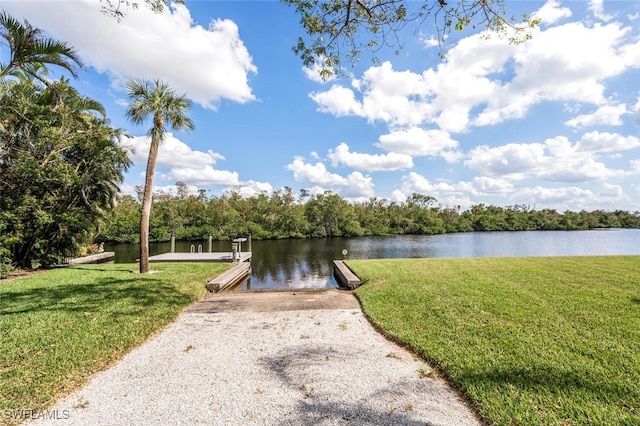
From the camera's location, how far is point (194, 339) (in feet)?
14.3

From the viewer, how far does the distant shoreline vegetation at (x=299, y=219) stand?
1502 inches

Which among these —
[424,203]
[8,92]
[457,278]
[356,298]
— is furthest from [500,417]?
[424,203]

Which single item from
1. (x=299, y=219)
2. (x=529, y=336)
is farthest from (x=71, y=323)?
(x=299, y=219)

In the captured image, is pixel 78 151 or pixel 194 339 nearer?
pixel 194 339

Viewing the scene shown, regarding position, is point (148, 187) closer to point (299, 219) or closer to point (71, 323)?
point (71, 323)

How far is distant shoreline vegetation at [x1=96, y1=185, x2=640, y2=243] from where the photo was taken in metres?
38.2

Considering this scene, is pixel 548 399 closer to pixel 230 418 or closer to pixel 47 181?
pixel 230 418

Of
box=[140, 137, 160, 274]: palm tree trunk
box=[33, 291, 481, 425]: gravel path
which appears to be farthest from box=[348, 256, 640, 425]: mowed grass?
box=[140, 137, 160, 274]: palm tree trunk

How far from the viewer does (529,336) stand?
13.3ft

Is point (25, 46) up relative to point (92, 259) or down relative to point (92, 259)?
up

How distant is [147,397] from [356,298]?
477 centimetres

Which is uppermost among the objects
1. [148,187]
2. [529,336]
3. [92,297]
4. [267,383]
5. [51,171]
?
[51,171]

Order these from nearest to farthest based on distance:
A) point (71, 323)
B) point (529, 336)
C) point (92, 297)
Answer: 1. point (529, 336)
2. point (71, 323)
3. point (92, 297)

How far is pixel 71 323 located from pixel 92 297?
1.74 meters
